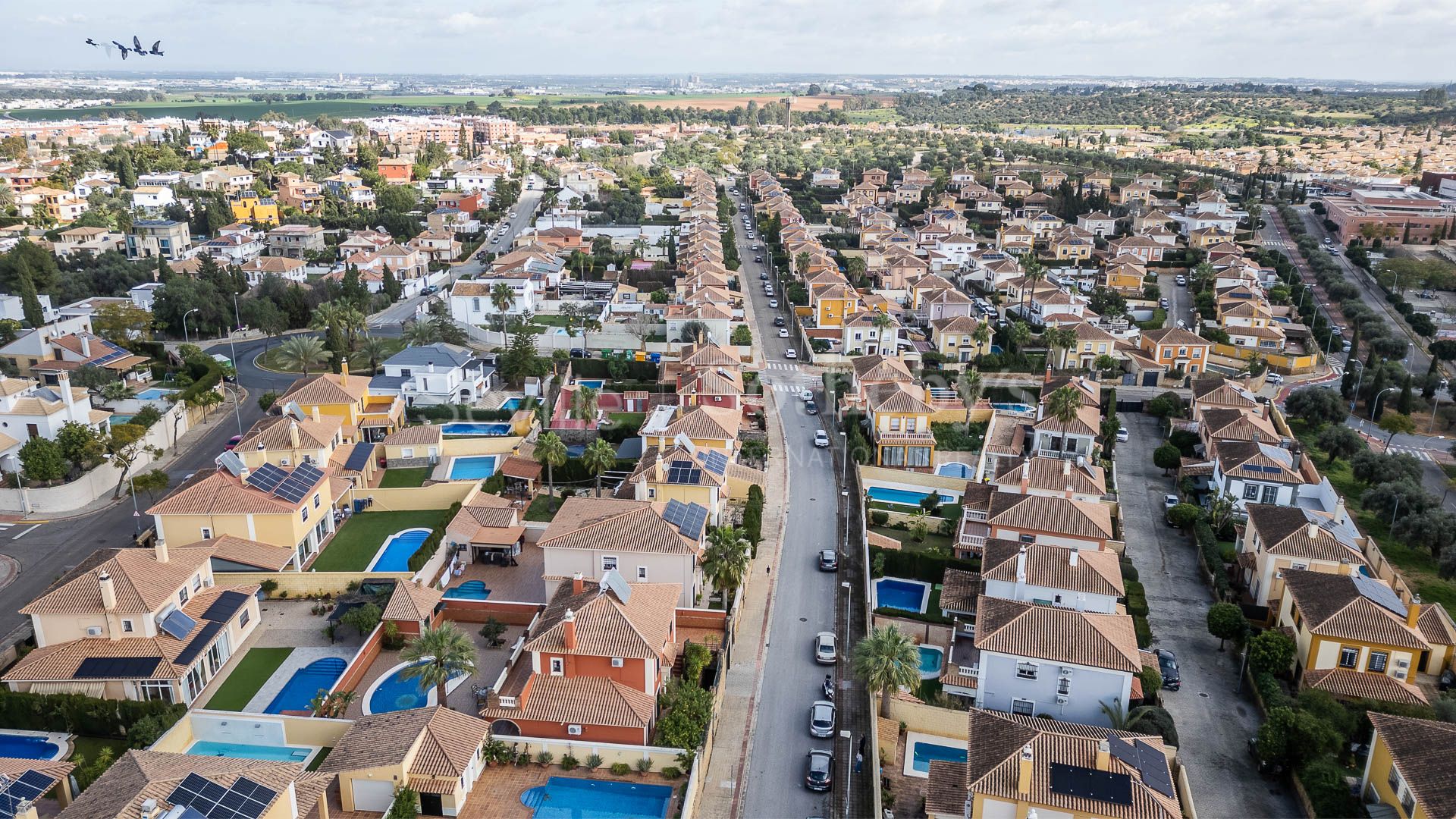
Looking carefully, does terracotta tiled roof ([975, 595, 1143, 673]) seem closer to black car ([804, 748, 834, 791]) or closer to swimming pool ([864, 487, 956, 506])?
black car ([804, 748, 834, 791])

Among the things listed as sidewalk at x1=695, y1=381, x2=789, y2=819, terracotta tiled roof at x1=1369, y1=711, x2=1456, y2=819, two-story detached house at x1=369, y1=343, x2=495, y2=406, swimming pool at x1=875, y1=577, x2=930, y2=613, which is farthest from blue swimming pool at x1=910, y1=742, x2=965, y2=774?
two-story detached house at x1=369, y1=343, x2=495, y2=406

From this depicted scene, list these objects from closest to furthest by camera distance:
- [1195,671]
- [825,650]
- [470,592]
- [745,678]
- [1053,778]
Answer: [1053,778]
[745,678]
[825,650]
[1195,671]
[470,592]

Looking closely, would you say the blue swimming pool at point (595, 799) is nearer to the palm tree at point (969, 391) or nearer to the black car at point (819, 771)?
the black car at point (819, 771)

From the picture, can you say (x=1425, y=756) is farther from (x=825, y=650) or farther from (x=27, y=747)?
(x=27, y=747)

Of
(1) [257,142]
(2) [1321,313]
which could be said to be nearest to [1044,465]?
(2) [1321,313]

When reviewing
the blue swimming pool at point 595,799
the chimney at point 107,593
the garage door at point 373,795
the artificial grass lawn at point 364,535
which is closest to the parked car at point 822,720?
the blue swimming pool at point 595,799

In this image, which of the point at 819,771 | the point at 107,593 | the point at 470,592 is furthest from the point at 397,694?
the point at 819,771

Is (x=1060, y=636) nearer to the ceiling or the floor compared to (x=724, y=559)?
nearer to the floor
